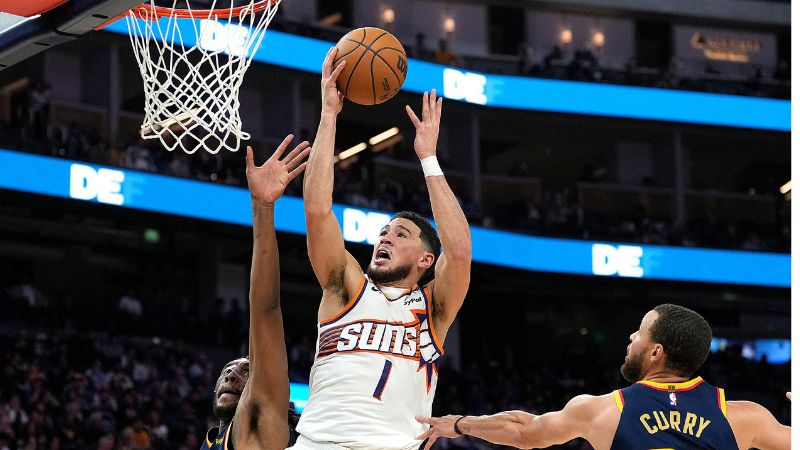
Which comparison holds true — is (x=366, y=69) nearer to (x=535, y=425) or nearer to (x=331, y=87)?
(x=331, y=87)

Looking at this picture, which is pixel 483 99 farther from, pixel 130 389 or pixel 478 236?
pixel 130 389

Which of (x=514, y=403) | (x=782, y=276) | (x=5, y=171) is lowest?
(x=514, y=403)

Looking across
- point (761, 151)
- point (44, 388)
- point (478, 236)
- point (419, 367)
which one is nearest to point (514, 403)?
point (478, 236)

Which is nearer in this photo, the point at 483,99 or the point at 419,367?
the point at 419,367

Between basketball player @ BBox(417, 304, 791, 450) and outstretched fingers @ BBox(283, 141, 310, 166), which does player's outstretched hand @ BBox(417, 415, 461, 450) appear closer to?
basketball player @ BBox(417, 304, 791, 450)

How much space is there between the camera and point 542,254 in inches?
784

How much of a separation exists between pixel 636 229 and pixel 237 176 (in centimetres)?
772

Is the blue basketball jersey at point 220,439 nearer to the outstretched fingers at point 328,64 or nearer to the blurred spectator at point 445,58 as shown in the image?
the outstretched fingers at point 328,64

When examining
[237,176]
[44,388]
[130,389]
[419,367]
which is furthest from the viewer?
[237,176]

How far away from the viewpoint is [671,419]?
4.30 meters

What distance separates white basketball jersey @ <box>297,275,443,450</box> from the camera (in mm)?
4324

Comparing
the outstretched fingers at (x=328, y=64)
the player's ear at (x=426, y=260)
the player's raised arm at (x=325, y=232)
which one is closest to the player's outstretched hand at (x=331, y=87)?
the outstretched fingers at (x=328, y=64)

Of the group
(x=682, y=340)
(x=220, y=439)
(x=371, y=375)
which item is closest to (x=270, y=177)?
(x=371, y=375)

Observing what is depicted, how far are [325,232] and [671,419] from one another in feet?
4.75
